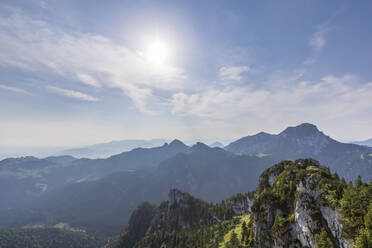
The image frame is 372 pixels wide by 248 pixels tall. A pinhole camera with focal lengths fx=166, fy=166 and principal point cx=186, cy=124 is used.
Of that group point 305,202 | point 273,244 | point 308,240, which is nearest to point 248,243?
point 273,244

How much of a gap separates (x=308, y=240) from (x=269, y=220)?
627 inches

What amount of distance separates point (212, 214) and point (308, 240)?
5270 inches

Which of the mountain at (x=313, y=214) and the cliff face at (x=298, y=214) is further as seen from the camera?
the cliff face at (x=298, y=214)

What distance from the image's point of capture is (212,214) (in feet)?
561

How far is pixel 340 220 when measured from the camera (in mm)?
45469

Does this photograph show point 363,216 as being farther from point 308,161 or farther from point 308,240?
point 308,161

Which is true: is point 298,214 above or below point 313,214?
below

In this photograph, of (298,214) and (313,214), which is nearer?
(313,214)

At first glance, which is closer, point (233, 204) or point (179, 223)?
point (233, 204)

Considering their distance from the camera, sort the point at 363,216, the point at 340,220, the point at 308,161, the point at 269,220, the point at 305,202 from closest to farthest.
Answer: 1. the point at 363,216
2. the point at 340,220
3. the point at 305,202
4. the point at 269,220
5. the point at 308,161

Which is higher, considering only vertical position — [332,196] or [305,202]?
[332,196]

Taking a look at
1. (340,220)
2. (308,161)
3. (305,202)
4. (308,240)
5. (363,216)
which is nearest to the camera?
(363,216)

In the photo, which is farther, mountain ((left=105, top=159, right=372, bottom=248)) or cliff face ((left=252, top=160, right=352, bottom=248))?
cliff face ((left=252, top=160, right=352, bottom=248))

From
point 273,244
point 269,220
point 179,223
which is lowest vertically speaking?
point 179,223
